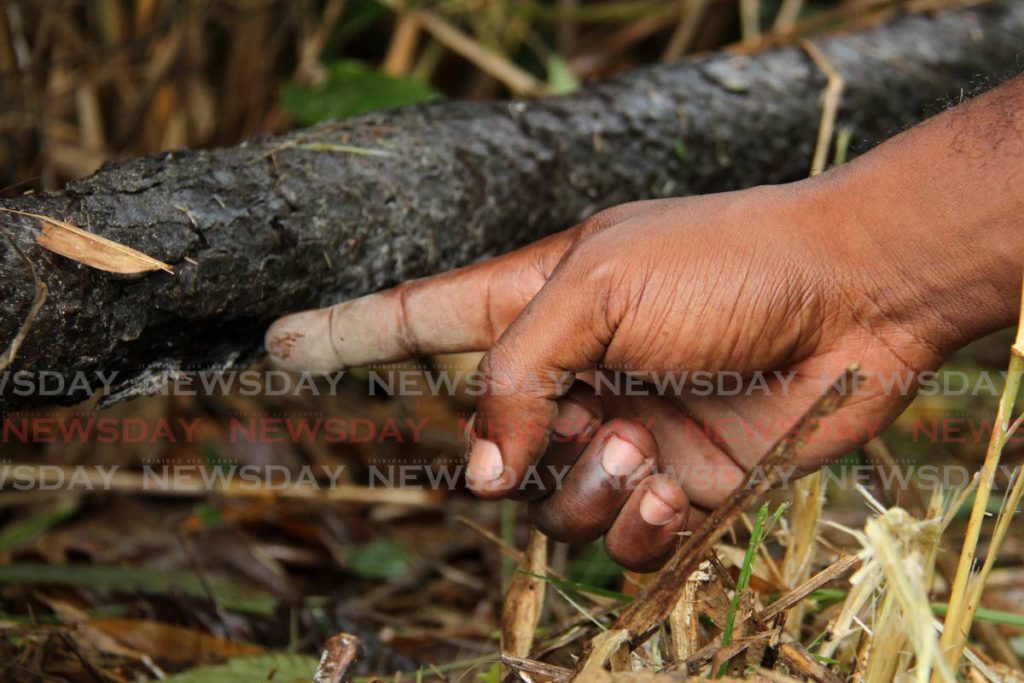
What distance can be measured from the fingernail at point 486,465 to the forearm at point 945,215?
50cm

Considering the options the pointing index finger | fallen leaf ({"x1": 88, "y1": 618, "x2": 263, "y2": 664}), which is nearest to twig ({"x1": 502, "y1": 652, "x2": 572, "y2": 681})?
the pointing index finger

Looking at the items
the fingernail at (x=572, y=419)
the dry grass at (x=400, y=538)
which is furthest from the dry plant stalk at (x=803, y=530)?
the fingernail at (x=572, y=419)

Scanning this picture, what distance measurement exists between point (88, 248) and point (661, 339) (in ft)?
2.40

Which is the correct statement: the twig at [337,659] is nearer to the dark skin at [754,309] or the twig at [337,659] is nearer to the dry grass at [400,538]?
the dry grass at [400,538]

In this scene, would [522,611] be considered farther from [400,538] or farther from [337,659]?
[400,538]

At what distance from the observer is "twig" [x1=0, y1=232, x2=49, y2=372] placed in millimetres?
1057

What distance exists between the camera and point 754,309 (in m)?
1.17

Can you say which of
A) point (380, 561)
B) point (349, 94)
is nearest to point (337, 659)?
point (380, 561)

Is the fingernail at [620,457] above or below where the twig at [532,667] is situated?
above

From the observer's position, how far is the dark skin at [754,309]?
1167 millimetres

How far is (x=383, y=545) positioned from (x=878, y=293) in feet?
3.95

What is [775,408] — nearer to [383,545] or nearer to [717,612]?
[717,612]

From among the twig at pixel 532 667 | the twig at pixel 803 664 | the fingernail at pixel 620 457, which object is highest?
the fingernail at pixel 620 457

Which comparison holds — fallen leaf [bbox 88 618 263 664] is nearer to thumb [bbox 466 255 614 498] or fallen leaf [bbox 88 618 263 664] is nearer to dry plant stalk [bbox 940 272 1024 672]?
thumb [bbox 466 255 614 498]
